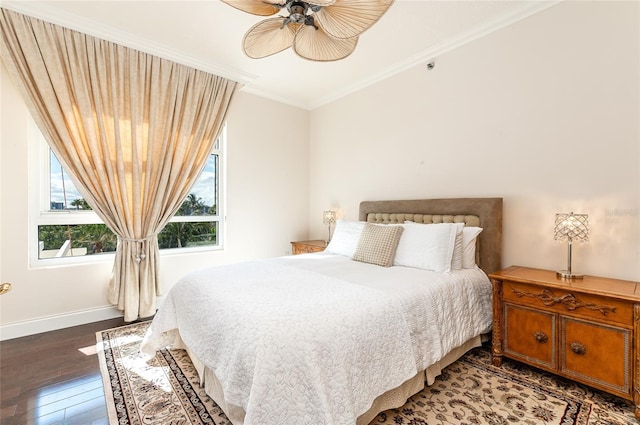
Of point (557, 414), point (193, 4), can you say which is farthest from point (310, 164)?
point (557, 414)

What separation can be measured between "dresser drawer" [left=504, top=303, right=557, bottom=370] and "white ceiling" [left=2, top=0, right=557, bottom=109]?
2443 millimetres

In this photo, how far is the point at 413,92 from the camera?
3270 mm

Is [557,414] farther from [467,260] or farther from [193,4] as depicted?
[193,4]

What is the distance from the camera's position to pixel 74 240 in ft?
9.77

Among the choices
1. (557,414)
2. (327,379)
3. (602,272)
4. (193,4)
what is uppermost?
(193,4)

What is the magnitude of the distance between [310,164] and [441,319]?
3.38 metres

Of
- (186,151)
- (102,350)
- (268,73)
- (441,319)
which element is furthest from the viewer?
(268,73)

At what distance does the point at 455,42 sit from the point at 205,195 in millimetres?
3368

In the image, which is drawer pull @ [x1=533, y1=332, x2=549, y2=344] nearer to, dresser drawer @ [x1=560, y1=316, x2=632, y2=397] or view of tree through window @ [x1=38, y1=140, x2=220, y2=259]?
dresser drawer @ [x1=560, y1=316, x2=632, y2=397]

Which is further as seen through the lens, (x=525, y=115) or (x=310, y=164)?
(x=310, y=164)

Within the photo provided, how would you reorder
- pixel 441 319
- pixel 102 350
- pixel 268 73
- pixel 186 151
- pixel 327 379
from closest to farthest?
pixel 327 379, pixel 441 319, pixel 102 350, pixel 186 151, pixel 268 73

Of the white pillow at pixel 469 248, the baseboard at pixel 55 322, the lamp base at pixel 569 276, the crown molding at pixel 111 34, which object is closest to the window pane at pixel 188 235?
the baseboard at pixel 55 322

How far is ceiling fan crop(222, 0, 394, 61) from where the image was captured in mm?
1584

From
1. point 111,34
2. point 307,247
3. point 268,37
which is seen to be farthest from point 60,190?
point 307,247
